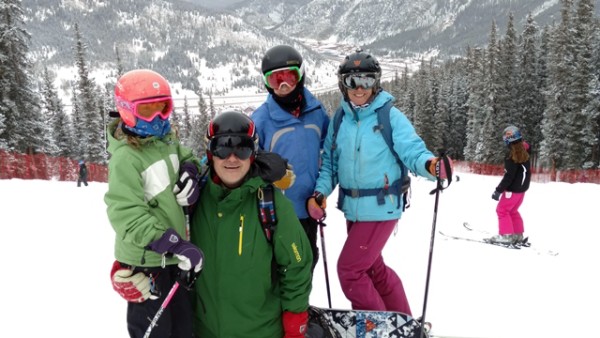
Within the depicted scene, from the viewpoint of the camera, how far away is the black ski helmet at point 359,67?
10.9ft

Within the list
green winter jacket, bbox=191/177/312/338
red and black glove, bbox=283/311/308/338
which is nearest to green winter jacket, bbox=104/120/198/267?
green winter jacket, bbox=191/177/312/338

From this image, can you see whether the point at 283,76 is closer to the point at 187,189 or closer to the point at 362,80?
the point at 362,80

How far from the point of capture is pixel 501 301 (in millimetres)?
5117

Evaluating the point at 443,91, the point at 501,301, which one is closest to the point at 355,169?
the point at 501,301

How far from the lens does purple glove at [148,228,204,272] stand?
2.20m

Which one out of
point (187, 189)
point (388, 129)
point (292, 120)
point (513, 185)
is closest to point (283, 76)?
point (292, 120)

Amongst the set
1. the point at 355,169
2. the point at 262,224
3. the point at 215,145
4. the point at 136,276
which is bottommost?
the point at 136,276

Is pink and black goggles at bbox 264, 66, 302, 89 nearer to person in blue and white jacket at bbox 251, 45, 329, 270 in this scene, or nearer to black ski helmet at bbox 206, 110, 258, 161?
person in blue and white jacket at bbox 251, 45, 329, 270

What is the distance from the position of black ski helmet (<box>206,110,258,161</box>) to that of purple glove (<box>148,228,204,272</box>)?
508 millimetres

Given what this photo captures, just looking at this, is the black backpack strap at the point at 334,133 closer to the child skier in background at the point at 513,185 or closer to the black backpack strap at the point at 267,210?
the black backpack strap at the point at 267,210

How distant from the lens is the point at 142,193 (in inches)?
94.8

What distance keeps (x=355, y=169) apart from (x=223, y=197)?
1281 mm

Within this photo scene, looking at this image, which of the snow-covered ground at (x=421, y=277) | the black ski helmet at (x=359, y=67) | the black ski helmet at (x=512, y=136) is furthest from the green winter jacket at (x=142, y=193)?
the black ski helmet at (x=512, y=136)

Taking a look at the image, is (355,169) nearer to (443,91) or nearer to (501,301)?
(501,301)
